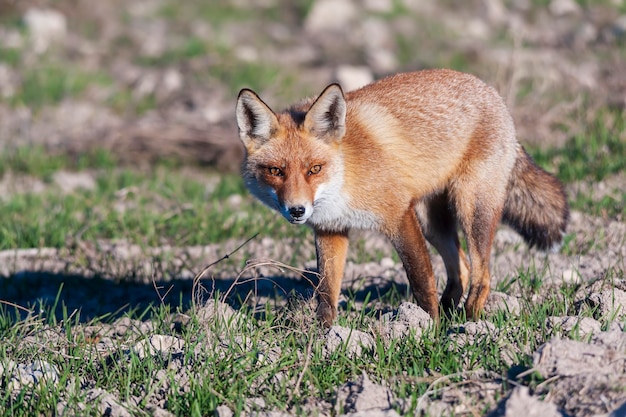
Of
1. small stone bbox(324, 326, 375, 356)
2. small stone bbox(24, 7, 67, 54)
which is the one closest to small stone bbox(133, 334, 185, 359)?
small stone bbox(324, 326, 375, 356)

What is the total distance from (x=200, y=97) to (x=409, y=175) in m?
6.49

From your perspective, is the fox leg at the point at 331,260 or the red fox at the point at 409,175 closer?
the red fox at the point at 409,175

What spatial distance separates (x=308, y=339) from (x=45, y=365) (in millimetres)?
1334

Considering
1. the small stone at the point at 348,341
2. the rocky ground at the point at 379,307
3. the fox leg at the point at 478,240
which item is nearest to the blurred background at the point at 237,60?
the rocky ground at the point at 379,307

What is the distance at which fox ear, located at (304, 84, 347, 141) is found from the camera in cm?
469

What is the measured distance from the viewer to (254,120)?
16.1 feet

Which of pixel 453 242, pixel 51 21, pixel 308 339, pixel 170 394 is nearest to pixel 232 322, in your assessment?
pixel 308 339

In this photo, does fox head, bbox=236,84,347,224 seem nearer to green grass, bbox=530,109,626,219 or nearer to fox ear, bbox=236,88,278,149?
fox ear, bbox=236,88,278,149

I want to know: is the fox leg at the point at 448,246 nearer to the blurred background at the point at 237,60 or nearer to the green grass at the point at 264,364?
the green grass at the point at 264,364

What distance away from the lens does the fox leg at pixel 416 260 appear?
4777 millimetres

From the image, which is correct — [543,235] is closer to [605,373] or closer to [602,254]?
[602,254]

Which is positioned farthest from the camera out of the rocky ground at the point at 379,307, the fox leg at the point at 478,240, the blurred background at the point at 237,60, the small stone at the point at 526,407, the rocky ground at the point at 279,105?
the blurred background at the point at 237,60

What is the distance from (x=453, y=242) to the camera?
557 cm

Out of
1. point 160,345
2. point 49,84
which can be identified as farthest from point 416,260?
point 49,84
